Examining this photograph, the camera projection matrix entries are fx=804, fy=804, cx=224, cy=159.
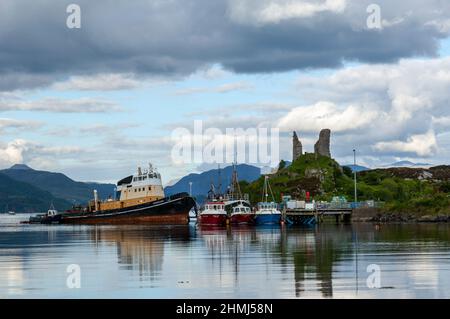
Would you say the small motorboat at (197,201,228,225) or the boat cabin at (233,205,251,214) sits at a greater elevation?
the boat cabin at (233,205,251,214)

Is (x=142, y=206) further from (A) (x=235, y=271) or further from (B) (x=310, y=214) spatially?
(A) (x=235, y=271)

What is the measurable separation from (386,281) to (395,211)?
113624 mm

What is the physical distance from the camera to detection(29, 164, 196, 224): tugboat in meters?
154

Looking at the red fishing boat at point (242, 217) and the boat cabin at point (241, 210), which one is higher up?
the boat cabin at point (241, 210)

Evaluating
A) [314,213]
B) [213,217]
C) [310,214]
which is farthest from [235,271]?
[314,213]

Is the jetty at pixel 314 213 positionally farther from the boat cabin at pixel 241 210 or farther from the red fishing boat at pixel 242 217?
the red fishing boat at pixel 242 217

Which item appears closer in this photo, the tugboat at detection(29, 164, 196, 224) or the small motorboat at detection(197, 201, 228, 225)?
the small motorboat at detection(197, 201, 228, 225)

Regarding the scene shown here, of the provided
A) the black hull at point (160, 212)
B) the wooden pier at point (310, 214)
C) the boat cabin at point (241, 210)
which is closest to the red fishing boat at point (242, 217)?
the boat cabin at point (241, 210)

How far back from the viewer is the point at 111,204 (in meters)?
175

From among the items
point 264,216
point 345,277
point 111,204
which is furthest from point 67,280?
point 111,204

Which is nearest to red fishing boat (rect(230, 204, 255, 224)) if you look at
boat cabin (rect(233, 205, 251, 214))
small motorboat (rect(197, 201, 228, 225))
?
boat cabin (rect(233, 205, 251, 214))

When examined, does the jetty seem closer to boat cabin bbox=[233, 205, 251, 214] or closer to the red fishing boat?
boat cabin bbox=[233, 205, 251, 214]

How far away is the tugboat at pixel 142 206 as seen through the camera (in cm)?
15450
